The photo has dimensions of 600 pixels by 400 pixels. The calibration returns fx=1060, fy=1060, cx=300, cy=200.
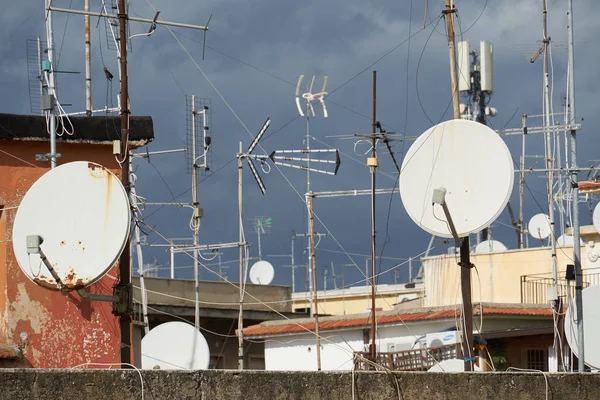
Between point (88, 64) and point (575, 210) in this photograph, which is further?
point (88, 64)

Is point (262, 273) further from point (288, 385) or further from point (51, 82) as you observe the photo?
point (288, 385)

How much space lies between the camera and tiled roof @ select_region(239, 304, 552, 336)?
2545cm

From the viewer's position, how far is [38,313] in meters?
16.4

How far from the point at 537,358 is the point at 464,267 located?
942cm

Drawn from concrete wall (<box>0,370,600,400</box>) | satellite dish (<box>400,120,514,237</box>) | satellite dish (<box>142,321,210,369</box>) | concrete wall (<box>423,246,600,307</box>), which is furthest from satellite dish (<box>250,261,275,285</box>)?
concrete wall (<box>0,370,600,400</box>)

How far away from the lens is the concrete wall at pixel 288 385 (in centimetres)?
754

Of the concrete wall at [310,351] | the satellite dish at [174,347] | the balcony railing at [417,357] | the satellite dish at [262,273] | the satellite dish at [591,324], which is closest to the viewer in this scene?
the satellite dish at [591,324]

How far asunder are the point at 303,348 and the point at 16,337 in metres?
13.7

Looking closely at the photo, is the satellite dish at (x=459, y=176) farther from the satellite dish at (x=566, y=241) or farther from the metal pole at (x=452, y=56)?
the satellite dish at (x=566, y=241)

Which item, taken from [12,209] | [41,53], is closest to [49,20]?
[41,53]

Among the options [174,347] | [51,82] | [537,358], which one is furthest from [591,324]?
[51,82]

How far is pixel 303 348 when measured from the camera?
95.3ft

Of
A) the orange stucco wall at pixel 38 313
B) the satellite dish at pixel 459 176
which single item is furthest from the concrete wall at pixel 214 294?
the satellite dish at pixel 459 176

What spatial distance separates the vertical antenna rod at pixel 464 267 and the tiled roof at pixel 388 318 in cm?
647
